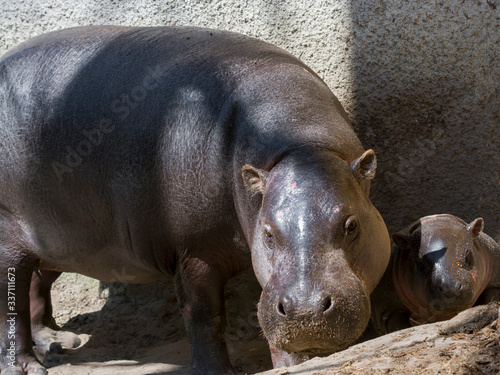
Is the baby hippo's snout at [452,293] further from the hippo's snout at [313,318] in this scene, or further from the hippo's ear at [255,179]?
the hippo's ear at [255,179]

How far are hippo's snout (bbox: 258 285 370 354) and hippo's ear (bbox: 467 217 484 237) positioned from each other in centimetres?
135

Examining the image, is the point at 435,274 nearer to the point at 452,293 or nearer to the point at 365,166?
the point at 452,293

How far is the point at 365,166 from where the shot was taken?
12.5 feet

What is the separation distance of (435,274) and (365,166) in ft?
3.05

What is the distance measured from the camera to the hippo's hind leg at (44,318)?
17.9ft

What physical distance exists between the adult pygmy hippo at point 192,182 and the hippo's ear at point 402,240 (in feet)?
1.64

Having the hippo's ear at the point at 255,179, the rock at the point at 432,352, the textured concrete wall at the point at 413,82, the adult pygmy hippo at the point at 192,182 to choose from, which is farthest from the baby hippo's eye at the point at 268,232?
the textured concrete wall at the point at 413,82

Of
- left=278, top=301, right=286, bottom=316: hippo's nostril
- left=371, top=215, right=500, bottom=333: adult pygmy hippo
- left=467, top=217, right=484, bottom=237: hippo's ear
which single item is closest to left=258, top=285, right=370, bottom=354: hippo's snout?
left=278, top=301, right=286, bottom=316: hippo's nostril

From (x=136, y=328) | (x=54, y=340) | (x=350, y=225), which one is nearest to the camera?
(x=350, y=225)

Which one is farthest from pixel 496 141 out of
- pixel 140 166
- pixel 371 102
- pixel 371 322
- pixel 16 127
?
pixel 16 127

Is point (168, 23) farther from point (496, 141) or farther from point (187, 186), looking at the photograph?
point (496, 141)

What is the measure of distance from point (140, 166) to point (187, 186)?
13.7 inches

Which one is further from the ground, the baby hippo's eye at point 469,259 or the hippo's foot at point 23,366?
the baby hippo's eye at point 469,259

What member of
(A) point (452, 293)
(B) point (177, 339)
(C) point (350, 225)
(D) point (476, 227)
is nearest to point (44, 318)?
(B) point (177, 339)
